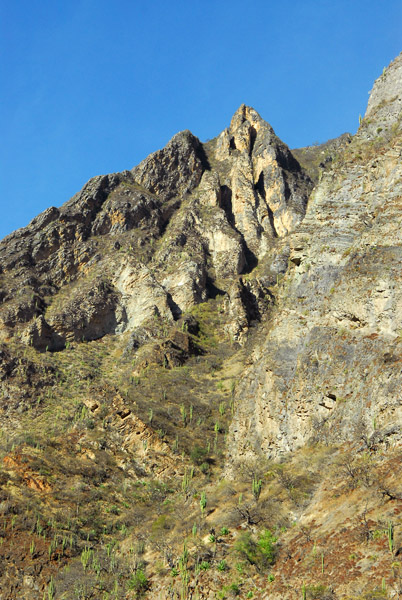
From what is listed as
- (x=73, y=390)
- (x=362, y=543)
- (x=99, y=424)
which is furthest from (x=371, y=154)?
(x=73, y=390)

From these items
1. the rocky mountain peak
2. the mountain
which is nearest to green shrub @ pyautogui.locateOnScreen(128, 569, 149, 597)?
the mountain

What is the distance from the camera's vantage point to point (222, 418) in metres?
52.2

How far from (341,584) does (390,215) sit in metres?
21.9

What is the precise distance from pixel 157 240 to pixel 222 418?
49387 mm

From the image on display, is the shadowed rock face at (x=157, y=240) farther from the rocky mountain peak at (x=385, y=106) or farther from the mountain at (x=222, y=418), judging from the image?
the rocky mountain peak at (x=385, y=106)

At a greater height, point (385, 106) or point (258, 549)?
point (385, 106)

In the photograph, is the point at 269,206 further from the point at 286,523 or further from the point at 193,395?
the point at 286,523

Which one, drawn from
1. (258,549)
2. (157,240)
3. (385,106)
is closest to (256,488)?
(258,549)

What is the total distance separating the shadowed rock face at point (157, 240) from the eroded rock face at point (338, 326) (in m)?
37.7

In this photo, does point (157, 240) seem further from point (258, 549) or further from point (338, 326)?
point (258, 549)

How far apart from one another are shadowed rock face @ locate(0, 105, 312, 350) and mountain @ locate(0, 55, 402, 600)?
59 cm

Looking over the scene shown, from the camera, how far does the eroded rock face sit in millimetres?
28219

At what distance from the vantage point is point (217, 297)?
Result: 8462 centimetres

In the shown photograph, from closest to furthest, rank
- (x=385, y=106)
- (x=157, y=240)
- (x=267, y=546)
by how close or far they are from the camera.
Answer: (x=267, y=546) < (x=385, y=106) < (x=157, y=240)
